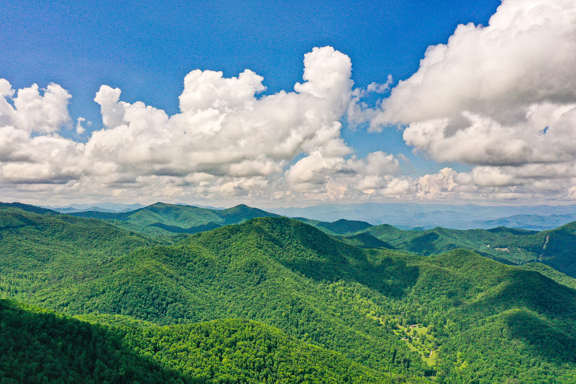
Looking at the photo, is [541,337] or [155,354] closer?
[155,354]

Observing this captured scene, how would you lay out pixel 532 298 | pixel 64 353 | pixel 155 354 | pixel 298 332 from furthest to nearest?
pixel 532 298, pixel 298 332, pixel 155 354, pixel 64 353

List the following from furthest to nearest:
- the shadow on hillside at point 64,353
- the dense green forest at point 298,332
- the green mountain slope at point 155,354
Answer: the dense green forest at point 298,332 → the green mountain slope at point 155,354 → the shadow on hillside at point 64,353

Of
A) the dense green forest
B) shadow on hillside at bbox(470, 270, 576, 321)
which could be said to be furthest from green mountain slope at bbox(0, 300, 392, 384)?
shadow on hillside at bbox(470, 270, 576, 321)

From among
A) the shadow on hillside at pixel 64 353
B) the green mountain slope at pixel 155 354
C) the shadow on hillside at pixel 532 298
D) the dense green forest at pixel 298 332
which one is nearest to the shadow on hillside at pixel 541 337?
the dense green forest at pixel 298 332

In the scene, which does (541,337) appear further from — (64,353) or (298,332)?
(64,353)

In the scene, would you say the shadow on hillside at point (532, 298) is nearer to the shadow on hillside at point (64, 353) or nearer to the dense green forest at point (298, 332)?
the dense green forest at point (298, 332)

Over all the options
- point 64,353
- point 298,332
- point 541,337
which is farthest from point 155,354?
point 541,337

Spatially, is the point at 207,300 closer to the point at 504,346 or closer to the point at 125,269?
the point at 125,269

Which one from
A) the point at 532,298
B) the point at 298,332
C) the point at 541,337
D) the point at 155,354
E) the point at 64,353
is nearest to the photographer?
the point at 64,353

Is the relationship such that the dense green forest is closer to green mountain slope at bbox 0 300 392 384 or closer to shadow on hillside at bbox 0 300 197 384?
green mountain slope at bbox 0 300 392 384
